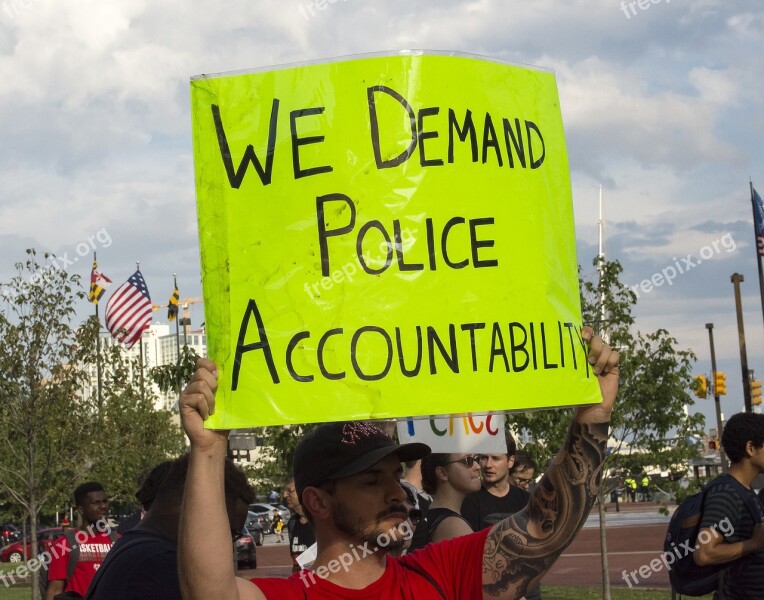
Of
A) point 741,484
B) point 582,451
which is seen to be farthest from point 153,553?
point 741,484

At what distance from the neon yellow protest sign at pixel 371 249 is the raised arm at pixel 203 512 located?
0.05 m

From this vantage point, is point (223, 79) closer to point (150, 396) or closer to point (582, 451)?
point (582, 451)

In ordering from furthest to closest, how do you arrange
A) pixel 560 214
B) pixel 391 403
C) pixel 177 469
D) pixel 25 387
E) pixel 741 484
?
1. pixel 25 387
2. pixel 741 484
3. pixel 177 469
4. pixel 560 214
5. pixel 391 403

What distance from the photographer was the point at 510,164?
2922 mm

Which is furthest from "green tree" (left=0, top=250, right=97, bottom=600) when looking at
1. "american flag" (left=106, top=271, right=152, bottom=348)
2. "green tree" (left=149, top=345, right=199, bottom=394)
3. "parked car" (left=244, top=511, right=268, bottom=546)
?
"parked car" (left=244, top=511, right=268, bottom=546)

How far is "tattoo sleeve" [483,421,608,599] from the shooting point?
3164mm

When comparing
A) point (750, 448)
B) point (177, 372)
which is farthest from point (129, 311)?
point (750, 448)

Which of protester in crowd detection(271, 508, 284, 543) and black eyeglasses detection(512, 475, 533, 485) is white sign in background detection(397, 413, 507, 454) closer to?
black eyeglasses detection(512, 475, 533, 485)

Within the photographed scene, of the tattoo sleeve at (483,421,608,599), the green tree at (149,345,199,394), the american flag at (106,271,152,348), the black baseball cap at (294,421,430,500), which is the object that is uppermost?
the american flag at (106,271,152,348)

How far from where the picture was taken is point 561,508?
126 inches

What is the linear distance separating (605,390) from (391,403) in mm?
771

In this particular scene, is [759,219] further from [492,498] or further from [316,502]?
[316,502]

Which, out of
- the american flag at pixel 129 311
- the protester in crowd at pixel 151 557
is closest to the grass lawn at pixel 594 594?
the protester in crowd at pixel 151 557

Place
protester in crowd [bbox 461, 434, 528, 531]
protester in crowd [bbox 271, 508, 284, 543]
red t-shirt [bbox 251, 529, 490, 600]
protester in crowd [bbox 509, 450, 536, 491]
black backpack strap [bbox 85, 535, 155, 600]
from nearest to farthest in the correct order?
1. red t-shirt [bbox 251, 529, 490, 600]
2. black backpack strap [bbox 85, 535, 155, 600]
3. protester in crowd [bbox 461, 434, 528, 531]
4. protester in crowd [bbox 509, 450, 536, 491]
5. protester in crowd [bbox 271, 508, 284, 543]
